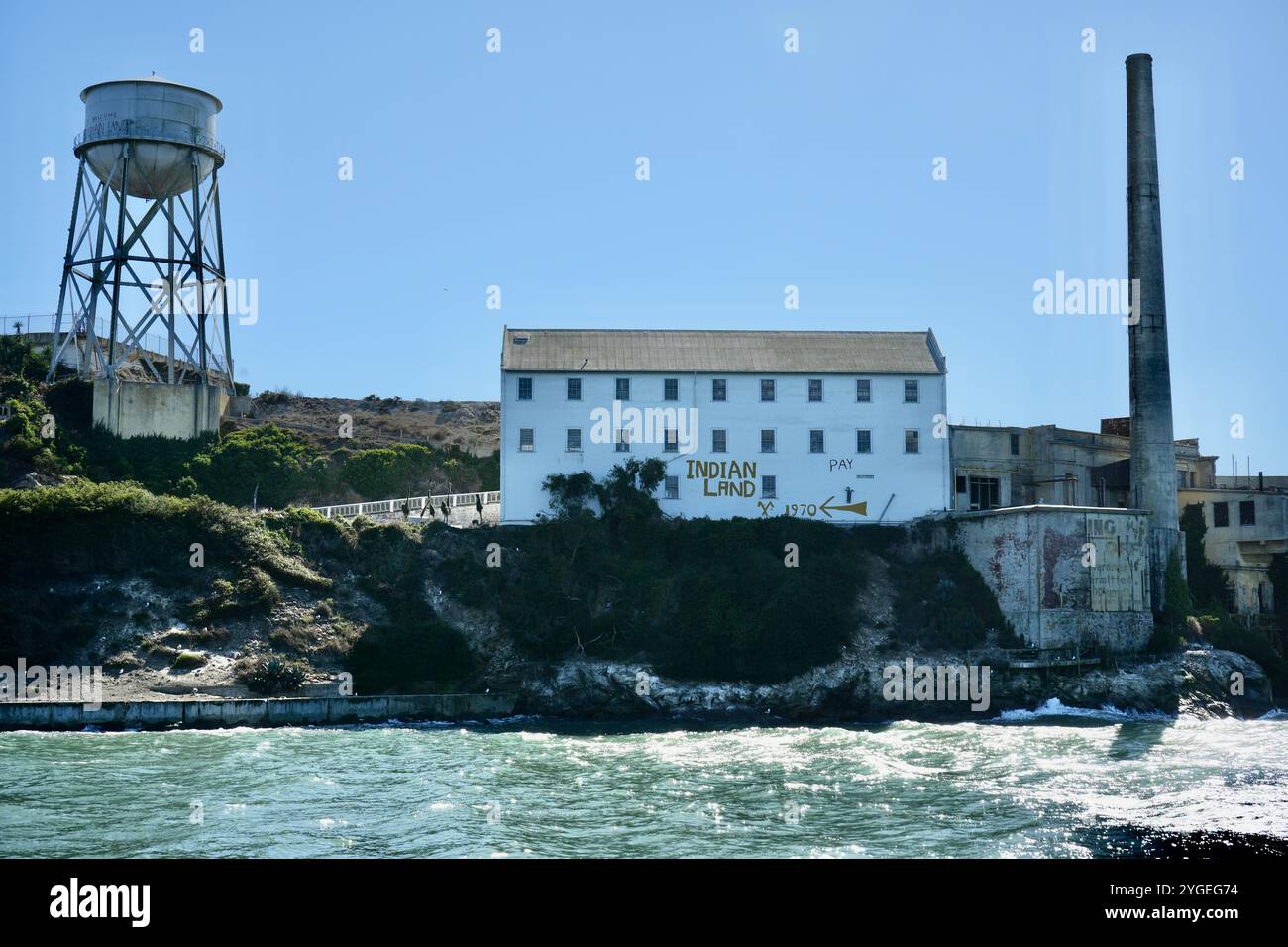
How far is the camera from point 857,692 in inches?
1950

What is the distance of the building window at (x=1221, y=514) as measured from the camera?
2534 inches

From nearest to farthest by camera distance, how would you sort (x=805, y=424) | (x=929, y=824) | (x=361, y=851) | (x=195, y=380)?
(x=361, y=851) → (x=929, y=824) → (x=805, y=424) → (x=195, y=380)

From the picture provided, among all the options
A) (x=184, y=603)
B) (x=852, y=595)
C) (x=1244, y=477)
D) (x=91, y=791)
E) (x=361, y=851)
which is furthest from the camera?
(x=1244, y=477)

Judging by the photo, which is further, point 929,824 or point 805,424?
point 805,424

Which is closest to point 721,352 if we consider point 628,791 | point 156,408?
point 156,408

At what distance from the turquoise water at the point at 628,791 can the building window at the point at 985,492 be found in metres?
20.1

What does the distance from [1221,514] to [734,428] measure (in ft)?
84.4

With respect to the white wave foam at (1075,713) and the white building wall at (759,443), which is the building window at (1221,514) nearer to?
the white building wall at (759,443)

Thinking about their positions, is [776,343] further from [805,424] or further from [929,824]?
[929,824]

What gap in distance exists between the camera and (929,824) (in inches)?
1059

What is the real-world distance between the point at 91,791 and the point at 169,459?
33.9 m

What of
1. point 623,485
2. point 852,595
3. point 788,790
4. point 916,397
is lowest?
point 788,790

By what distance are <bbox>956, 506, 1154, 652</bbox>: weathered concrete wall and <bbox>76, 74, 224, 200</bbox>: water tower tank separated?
4176 centimetres

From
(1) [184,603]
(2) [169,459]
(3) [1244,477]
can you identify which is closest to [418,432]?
(2) [169,459]
